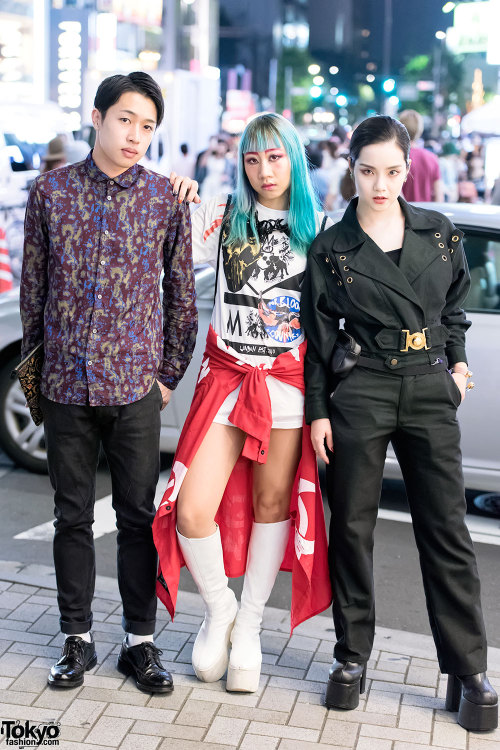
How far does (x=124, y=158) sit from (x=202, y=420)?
91 cm

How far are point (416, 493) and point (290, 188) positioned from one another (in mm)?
1115

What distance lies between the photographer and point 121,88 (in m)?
3.26

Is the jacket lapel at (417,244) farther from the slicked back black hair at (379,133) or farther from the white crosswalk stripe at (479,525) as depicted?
the white crosswalk stripe at (479,525)

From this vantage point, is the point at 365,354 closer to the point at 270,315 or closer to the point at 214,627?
the point at 270,315

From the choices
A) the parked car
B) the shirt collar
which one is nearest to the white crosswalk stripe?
the parked car

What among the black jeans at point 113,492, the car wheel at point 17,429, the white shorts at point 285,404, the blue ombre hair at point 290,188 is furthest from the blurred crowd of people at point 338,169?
the car wheel at point 17,429

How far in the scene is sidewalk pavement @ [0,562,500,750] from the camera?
10.4 feet

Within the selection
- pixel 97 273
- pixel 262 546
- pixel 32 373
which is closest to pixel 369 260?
pixel 97 273

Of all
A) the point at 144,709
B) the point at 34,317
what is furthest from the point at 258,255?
the point at 144,709

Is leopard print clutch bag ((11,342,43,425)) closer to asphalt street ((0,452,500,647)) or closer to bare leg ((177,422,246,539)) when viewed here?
bare leg ((177,422,246,539))

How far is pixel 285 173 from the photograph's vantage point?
3.44m

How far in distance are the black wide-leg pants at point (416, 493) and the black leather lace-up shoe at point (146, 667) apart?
0.62m

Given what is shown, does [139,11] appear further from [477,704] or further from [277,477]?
[477,704]

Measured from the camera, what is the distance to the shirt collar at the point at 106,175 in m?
3.31
